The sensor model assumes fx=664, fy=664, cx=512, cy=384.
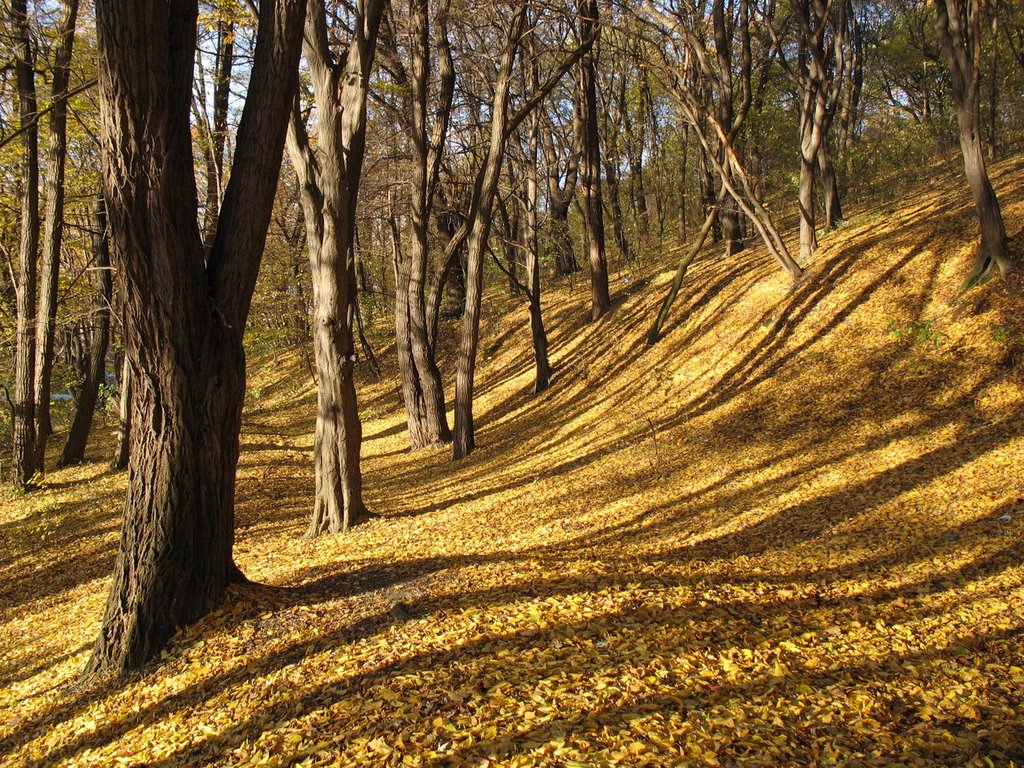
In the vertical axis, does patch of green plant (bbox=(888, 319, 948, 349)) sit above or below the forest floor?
above

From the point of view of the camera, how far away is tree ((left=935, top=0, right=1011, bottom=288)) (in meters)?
8.59

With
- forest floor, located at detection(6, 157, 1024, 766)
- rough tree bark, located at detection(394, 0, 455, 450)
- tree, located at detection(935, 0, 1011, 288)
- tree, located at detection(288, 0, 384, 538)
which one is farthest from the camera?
rough tree bark, located at detection(394, 0, 455, 450)

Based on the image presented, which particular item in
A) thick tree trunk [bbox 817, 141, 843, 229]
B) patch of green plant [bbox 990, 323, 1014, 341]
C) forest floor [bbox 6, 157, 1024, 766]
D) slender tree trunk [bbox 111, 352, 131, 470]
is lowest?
forest floor [bbox 6, 157, 1024, 766]

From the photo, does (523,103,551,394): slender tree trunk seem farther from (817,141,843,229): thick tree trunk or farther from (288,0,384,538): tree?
(817,141,843,229): thick tree trunk

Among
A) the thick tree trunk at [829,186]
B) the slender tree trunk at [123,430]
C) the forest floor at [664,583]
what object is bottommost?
the forest floor at [664,583]

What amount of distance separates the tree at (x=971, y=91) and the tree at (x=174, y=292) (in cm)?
841

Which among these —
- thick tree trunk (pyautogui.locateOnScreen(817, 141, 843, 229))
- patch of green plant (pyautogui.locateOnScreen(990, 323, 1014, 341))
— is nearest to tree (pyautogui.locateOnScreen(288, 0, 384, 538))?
patch of green plant (pyautogui.locateOnScreen(990, 323, 1014, 341))

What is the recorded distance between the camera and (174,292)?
4348 mm

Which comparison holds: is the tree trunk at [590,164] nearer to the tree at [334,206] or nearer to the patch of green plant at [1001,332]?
the tree at [334,206]

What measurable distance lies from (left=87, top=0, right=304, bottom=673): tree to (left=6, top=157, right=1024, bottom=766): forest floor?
403mm

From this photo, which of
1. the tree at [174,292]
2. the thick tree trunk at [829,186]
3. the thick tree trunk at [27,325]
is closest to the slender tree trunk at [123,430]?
the thick tree trunk at [27,325]

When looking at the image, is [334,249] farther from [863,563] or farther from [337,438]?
[863,563]

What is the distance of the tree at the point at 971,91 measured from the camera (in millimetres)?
8586

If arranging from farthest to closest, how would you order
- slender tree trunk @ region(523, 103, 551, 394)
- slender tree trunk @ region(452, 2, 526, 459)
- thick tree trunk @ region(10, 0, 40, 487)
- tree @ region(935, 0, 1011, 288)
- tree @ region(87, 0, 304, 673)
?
slender tree trunk @ region(523, 103, 551, 394) < thick tree trunk @ region(10, 0, 40, 487) < slender tree trunk @ region(452, 2, 526, 459) < tree @ region(935, 0, 1011, 288) < tree @ region(87, 0, 304, 673)
